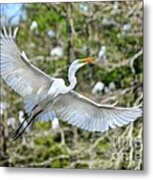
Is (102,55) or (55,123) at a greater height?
(102,55)

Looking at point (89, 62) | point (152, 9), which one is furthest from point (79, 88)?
point (152, 9)

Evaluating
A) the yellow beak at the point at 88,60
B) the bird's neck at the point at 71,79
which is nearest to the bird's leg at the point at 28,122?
the bird's neck at the point at 71,79

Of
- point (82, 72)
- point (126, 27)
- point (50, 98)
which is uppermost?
point (126, 27)

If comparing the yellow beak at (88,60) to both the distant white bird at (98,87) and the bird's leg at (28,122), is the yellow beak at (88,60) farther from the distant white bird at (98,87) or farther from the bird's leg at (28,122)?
the bird's leg at (28,122)

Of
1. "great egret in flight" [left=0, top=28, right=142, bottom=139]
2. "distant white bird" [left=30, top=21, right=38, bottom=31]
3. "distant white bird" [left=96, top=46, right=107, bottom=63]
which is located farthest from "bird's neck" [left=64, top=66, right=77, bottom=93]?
"distant white bird" [left=30, top=21, right=38, bottom=31]

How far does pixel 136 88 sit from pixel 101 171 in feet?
1.24

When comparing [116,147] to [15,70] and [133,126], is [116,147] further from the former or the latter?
[15,70]

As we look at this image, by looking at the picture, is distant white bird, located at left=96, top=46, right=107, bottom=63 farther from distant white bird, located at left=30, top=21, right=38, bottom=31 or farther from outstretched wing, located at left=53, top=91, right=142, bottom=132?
distant white bird, located at left=30, top=21, right=38, bottom=31

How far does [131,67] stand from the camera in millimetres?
2074

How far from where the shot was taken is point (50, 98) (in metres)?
2.14

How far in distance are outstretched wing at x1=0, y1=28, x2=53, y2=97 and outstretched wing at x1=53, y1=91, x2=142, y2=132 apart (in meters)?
0.11

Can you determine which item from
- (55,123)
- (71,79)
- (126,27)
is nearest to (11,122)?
(55,123)

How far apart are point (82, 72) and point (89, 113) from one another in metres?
0.17

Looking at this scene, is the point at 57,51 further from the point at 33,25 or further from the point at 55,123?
the point at 55,123
